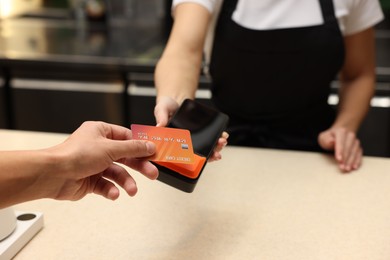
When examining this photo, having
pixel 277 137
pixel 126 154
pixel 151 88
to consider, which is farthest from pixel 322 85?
pixel 151 88

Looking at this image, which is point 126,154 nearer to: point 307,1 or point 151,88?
point 307,1

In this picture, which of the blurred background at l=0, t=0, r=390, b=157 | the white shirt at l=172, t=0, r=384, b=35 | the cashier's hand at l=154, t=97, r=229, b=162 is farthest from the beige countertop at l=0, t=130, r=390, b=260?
the blurred background at l=0, t=0, r=390, b=157

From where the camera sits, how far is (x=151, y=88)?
86.7 inches

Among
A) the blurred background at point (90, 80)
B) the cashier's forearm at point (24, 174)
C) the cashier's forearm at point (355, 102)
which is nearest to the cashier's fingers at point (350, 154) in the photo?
the cashier's forearm at point (355, 102)

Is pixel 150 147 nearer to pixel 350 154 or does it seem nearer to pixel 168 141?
pixel 168 141

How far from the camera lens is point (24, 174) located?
64cm

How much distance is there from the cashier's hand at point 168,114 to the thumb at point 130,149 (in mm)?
156

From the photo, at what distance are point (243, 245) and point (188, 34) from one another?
57 cm

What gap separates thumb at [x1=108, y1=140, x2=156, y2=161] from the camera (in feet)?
2.36

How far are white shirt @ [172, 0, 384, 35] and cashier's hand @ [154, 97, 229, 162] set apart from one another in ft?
1.28

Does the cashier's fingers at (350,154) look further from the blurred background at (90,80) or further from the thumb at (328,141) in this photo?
the blurred background at (90,80)

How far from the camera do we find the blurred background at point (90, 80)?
6.91 ft

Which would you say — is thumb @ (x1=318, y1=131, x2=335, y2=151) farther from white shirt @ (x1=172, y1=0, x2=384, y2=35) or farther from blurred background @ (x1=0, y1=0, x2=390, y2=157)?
blurred background @ (x1=0, y1=0, x2=390, y2=157)

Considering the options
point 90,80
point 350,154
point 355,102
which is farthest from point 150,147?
point 90,80
